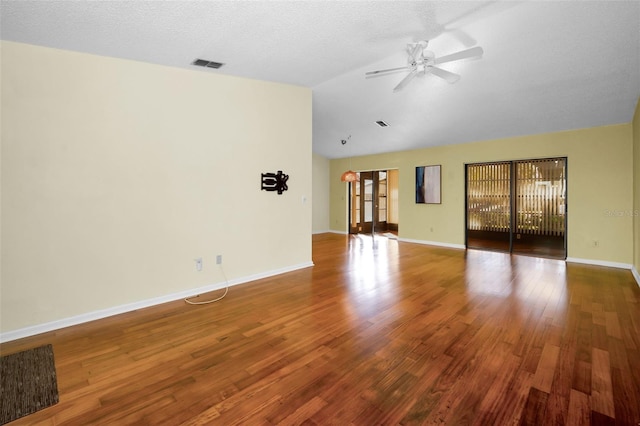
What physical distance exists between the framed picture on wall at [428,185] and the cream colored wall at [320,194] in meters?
3.36

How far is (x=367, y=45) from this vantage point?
342 centimetres

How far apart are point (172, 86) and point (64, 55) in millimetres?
1011

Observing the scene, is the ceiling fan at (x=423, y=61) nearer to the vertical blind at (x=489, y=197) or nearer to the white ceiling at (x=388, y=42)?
the white ceiling at (x=388, y=42)

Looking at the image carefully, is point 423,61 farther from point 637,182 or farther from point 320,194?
point 320,194

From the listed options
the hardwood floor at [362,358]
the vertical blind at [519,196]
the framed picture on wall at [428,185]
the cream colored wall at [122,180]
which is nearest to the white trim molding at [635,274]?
the hardwood floor at [362,358]

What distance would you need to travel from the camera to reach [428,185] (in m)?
7.92

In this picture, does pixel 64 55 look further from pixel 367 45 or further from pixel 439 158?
pixel 439 158

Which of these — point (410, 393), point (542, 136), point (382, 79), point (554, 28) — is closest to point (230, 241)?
point (410, 393)

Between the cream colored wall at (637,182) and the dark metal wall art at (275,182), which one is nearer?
the cream colored wall at (637,182)

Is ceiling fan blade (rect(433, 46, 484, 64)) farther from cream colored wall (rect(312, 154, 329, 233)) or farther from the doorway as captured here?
cream colored wall (rect(312, 154, 329, 233))

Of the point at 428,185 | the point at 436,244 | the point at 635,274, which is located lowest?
the point at 635,274

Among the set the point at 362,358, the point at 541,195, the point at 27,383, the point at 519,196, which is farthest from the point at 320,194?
the point at 27,383

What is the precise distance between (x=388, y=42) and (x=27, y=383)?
4.46 metres

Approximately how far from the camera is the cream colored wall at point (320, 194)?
996cm
